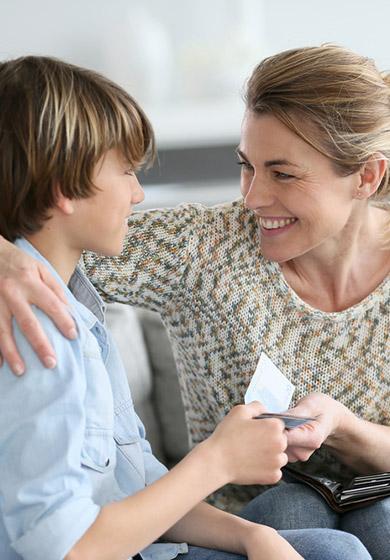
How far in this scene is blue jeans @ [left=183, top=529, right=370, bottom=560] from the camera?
1.30m

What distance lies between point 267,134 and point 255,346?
1.28 feet

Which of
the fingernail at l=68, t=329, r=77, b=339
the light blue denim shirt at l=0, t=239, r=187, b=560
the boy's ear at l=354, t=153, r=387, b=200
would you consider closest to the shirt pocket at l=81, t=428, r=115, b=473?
the light blue denim shirt at l=0, t=239, r=187, b=560

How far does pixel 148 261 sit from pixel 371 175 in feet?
1.45

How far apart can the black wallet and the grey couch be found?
2.00 feet

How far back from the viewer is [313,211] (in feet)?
5.33

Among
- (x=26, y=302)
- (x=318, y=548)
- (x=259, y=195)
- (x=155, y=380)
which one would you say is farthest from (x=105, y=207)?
(x=155, y=380)

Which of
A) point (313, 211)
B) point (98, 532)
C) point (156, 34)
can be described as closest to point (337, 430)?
point (313, 211)

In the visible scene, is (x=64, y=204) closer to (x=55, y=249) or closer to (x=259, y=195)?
(x=55, y=249)

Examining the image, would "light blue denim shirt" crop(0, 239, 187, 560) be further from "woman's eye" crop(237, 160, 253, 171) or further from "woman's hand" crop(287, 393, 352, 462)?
"woman's eye" crop(237, 160, 253, 171)

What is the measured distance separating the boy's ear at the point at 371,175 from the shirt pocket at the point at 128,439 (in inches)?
24.3

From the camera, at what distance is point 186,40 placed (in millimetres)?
3434

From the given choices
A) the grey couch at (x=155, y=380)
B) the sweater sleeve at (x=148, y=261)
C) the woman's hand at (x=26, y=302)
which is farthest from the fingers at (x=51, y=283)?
the grey couch at (x=155, y=380)

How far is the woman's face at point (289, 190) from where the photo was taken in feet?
5.26

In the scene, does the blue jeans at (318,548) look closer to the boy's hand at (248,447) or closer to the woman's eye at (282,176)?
the boy's hand at (248,447)
